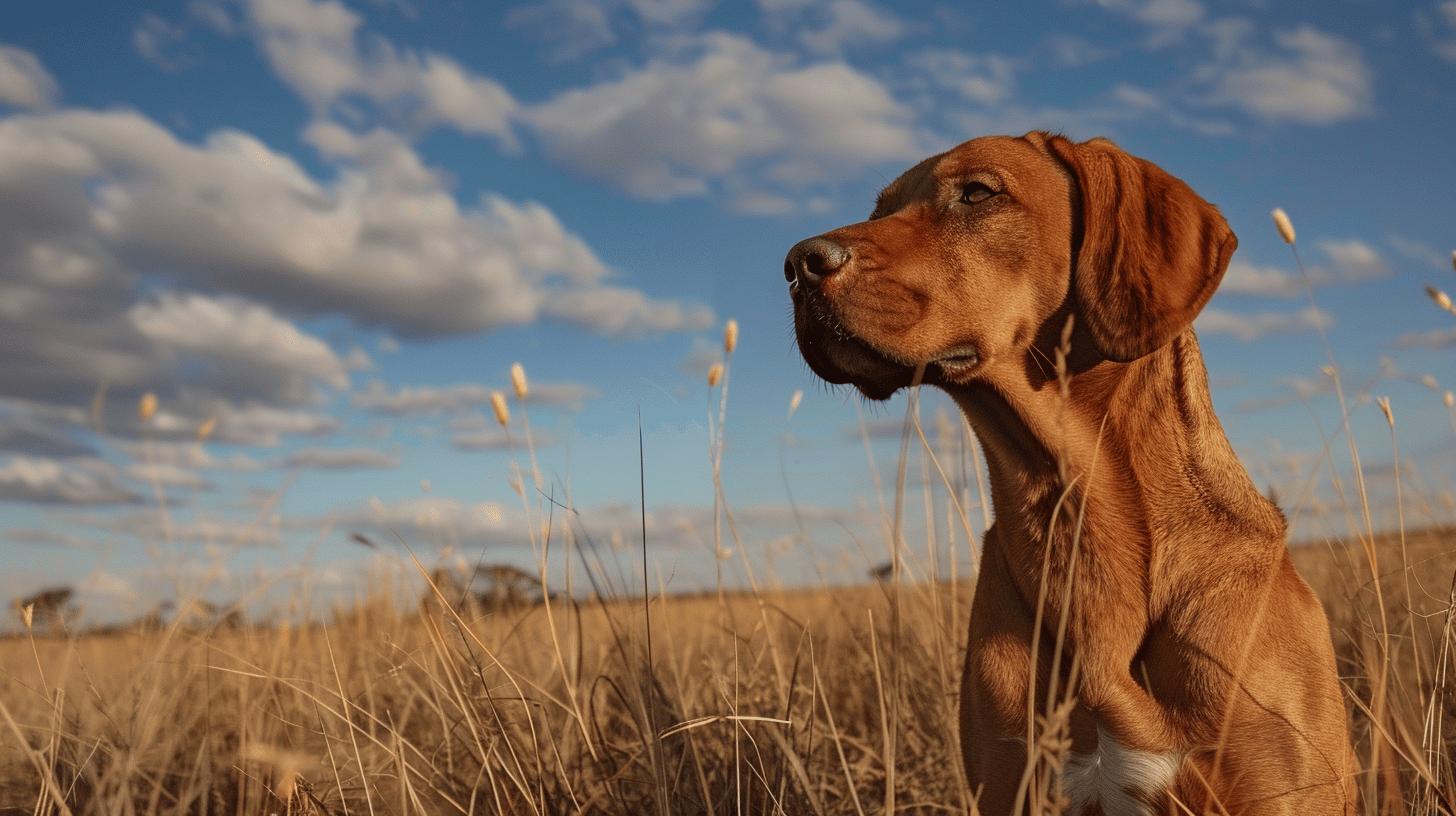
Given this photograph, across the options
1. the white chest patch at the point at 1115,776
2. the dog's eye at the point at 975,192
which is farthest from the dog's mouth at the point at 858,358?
the white chest patch at the point at 1115,776

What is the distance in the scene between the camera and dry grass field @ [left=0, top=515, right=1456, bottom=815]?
2.67 meters

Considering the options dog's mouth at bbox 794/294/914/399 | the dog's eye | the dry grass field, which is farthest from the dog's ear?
the dry grass field

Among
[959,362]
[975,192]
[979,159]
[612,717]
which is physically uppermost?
[979,159]

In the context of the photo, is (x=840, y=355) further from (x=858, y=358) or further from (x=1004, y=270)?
(x=1004, y=270)

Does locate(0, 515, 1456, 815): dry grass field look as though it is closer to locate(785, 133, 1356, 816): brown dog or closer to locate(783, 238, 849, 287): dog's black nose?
locate(785, 133, 1356, 816): brown dog

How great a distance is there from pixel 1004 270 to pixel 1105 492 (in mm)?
622

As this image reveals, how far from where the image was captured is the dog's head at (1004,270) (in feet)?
8.52

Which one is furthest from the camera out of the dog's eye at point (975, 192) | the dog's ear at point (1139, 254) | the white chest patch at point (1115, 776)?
the dog's eye at point (975, 192)

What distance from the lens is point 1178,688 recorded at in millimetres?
2434

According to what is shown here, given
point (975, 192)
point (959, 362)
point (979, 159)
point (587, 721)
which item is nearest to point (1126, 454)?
point (959, 362)

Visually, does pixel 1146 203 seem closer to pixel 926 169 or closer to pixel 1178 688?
pixel 926 169

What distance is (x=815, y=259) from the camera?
2611mm

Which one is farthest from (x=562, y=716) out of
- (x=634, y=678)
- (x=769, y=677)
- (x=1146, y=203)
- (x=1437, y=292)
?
(x=1437, y=292)

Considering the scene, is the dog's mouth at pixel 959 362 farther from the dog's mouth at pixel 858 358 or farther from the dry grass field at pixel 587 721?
the dry grass field at pixel 587 721
